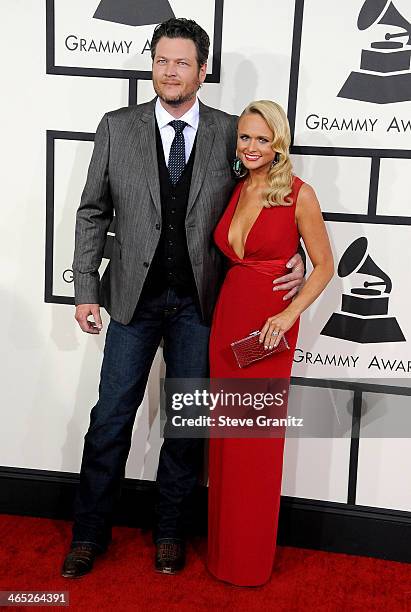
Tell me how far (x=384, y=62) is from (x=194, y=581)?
191 cm

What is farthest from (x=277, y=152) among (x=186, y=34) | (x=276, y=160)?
(x=186, y=34)

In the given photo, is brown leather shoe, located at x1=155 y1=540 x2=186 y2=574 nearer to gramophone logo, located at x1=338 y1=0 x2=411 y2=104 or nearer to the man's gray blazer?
the man's gray blazer

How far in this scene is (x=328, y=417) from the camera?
2.97m

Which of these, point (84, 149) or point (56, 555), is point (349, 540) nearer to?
point (56, 555)

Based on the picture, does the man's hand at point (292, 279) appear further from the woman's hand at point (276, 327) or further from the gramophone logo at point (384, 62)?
the gramophone logo at point (384, 62)

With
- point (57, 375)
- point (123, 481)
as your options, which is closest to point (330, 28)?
point (57, 375)

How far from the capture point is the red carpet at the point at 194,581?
103 inches

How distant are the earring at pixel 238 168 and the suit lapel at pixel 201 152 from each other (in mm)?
93

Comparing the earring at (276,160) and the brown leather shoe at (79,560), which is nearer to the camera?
the earring at (276,160)

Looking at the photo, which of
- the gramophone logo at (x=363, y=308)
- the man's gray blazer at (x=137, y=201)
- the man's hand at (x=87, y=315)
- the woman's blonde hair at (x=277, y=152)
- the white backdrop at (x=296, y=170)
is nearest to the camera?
the woman's blonde hair at (x=277, y=152)

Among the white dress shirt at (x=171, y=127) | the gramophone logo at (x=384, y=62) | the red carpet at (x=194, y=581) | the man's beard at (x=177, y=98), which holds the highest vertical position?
the gramophone logo at (x=384, y=62)

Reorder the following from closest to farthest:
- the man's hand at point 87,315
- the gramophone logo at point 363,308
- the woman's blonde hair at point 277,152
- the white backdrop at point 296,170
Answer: the woman's blonde hair at point 277,152
the man's hand at point 87,315
the white backdrop at point 296,170
the gramophone logo at point 363,308

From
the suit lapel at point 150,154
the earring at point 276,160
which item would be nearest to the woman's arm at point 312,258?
the earring at point 276,160

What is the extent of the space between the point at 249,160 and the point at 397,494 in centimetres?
142
